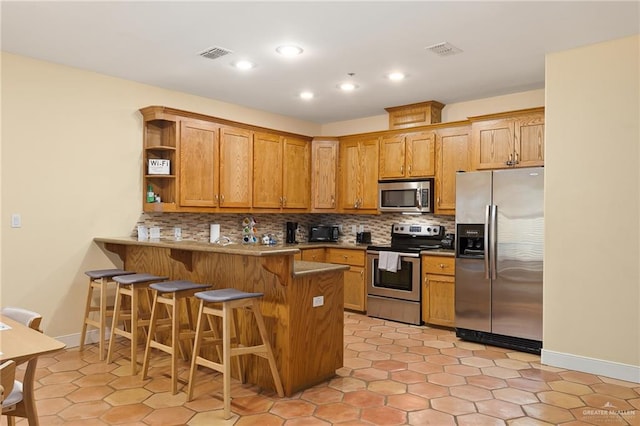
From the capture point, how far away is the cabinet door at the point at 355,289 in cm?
578

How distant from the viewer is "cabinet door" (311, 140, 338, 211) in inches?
250

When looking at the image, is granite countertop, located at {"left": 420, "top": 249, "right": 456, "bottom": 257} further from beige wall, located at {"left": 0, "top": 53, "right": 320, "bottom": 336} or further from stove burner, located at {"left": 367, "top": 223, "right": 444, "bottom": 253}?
beige wall, located at {"left": 0, "top": 53, "right": 320, "bottom": 336}

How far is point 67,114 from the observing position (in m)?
4.23

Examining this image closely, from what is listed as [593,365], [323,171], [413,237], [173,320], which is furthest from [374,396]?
[323,171]

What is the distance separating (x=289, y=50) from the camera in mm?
3746

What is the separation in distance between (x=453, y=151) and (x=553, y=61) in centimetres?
160

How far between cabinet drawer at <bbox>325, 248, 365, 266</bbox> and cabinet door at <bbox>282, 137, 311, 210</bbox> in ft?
2.48

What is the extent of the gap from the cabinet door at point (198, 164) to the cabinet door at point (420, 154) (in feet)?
7.70

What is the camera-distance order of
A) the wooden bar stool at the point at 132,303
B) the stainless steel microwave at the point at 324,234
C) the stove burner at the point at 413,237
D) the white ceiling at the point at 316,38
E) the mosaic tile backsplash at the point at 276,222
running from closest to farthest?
the white ceiling at the point at 316,38, the wooden bar stool at the point at 132,303, the mosaic tile backsplash at the point at 276,222, the stove burner at the point at 413,237, the stainless steel microwave at the point at 324,234

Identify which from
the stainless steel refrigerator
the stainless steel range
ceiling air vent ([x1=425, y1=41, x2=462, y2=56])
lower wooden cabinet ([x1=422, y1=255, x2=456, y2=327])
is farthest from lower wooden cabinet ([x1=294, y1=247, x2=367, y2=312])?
ceiling air vent ([x1=425, y1=41, x2=462, y2=56])

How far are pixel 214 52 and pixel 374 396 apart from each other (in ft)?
9.87

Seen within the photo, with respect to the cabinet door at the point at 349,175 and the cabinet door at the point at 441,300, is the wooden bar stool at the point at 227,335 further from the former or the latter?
the cabinet door at the point at 349,175

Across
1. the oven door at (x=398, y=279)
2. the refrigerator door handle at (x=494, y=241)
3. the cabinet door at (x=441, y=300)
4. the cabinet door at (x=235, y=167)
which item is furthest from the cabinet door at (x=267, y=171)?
the refrigerator door handle at (x=494, y=241)

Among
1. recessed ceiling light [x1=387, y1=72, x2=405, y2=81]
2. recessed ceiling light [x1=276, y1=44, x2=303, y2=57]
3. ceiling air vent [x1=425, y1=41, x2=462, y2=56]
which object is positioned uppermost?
recessed ceiling light [x1=387, y1=72, x2=405, y2=81]
